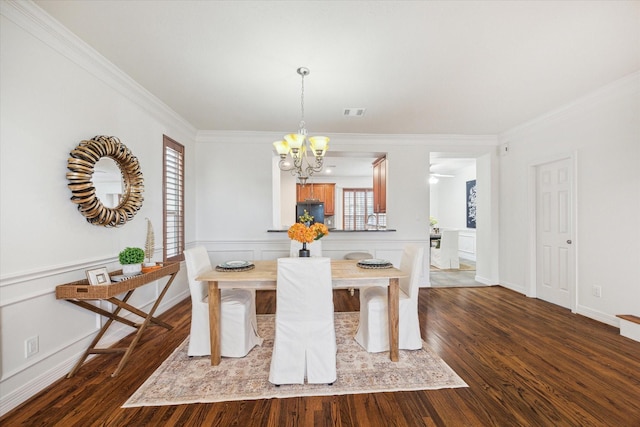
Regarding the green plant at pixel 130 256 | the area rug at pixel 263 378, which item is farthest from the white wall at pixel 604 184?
the green plant at pixel 130 256

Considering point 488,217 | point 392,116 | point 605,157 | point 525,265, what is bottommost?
point 525,265

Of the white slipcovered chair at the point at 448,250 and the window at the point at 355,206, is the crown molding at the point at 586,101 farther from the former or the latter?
the window at the point at 355,206

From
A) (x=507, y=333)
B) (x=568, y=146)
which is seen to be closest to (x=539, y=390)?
(x=507, y=333)

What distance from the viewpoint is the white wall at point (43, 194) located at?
5.84 feet

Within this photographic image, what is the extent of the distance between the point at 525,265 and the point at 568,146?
1.81m

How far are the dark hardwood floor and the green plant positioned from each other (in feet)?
2.74

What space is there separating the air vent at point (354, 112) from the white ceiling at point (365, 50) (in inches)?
4.0

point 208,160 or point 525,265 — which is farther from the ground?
point 208,160

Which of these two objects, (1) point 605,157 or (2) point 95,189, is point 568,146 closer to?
(1) point 605,157

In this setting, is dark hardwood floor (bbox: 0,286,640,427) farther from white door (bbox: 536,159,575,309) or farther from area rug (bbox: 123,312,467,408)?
white door (bbox: 536,159,575,309)

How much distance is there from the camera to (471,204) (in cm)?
736

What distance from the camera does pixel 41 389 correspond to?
198 cm

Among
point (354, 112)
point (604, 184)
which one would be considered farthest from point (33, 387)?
point (604, 184)

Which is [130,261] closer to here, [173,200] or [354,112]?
[173,200]
